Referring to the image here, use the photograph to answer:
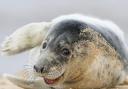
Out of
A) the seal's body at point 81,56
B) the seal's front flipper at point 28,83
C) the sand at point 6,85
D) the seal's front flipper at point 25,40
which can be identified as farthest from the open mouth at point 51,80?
the seal's front flipper at point 25,40

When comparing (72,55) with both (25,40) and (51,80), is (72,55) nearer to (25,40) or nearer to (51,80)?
(51,80)

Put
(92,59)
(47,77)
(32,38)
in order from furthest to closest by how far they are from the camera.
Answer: (32,38)
(92,59)
(47,77)

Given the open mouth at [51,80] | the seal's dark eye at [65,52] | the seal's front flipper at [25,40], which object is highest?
the seal's front flipper at [25,40]

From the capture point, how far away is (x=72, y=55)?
502 cm

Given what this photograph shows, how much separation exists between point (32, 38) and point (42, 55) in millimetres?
1305

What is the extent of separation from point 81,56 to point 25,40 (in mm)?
1254

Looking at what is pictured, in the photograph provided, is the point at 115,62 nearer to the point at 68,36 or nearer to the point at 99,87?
the point at 99,87

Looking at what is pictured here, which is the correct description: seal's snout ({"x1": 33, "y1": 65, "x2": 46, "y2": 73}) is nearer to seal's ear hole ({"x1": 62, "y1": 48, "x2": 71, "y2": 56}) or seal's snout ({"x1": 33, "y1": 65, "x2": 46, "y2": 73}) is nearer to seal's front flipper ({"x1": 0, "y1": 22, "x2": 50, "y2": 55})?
seal's ear hole ({"x1": 62, "y1": 48, "x2": 71, "y2": 56})

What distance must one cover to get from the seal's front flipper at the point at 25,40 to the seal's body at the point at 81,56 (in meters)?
0.55

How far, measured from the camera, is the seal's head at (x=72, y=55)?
15.8 ft

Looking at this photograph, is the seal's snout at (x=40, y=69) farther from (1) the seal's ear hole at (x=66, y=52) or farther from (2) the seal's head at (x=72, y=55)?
(1) the seal's ear hole at (x=66, y=52)

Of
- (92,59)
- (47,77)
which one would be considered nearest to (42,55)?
(47,77)

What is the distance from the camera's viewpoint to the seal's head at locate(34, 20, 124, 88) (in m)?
4.81

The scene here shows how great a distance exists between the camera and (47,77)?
481 centimetres
